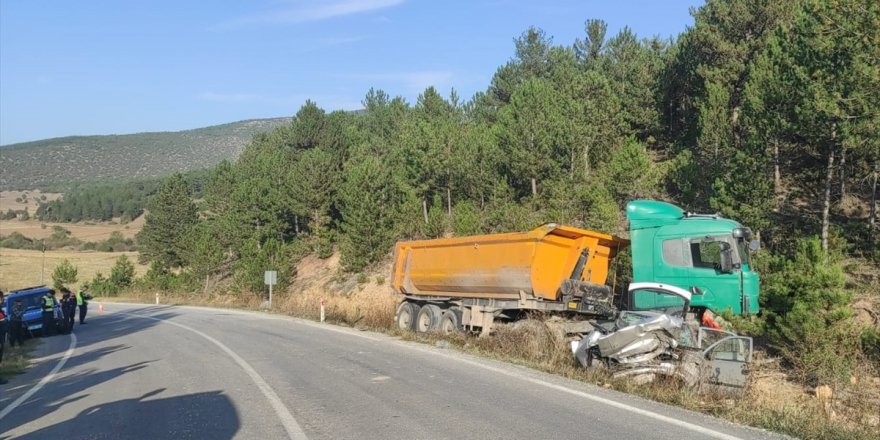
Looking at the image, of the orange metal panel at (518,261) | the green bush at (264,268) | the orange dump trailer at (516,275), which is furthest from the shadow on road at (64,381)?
the green bush at (264,268)

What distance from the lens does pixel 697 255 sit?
11.9 metres

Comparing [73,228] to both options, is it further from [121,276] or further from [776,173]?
[776,173]

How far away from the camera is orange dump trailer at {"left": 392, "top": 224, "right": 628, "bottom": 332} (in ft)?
43.6

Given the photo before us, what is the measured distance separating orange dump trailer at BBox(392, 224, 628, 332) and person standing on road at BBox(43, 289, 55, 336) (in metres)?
14.8

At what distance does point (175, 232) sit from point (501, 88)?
36897 mm

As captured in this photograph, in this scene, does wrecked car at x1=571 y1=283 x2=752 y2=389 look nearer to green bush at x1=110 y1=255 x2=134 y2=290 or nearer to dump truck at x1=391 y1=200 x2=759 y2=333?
dump truck at x1=391 y1=200 x2=759 y2=333

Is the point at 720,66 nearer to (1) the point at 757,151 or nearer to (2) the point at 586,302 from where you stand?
(1) the point at 757,151

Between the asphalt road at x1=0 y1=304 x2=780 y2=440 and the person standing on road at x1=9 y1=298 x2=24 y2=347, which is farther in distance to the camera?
the person standing on road at x1=9 y1=298 x2=24 y2=347

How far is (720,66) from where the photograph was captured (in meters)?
30.9

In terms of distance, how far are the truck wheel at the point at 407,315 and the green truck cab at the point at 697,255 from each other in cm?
673

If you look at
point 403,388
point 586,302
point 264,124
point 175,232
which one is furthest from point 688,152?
point 264,124


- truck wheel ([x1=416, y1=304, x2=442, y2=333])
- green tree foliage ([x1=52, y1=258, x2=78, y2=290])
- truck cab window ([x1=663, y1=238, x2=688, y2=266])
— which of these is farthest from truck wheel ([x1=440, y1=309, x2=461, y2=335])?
green tree foliage ([x1=52, y1=258, x2=78, y2=290])

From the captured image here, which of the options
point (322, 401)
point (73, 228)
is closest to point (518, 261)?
point (322, 401)

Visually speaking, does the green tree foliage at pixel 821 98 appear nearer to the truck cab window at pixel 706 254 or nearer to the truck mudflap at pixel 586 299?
the truck cab window at pixel 706 254
